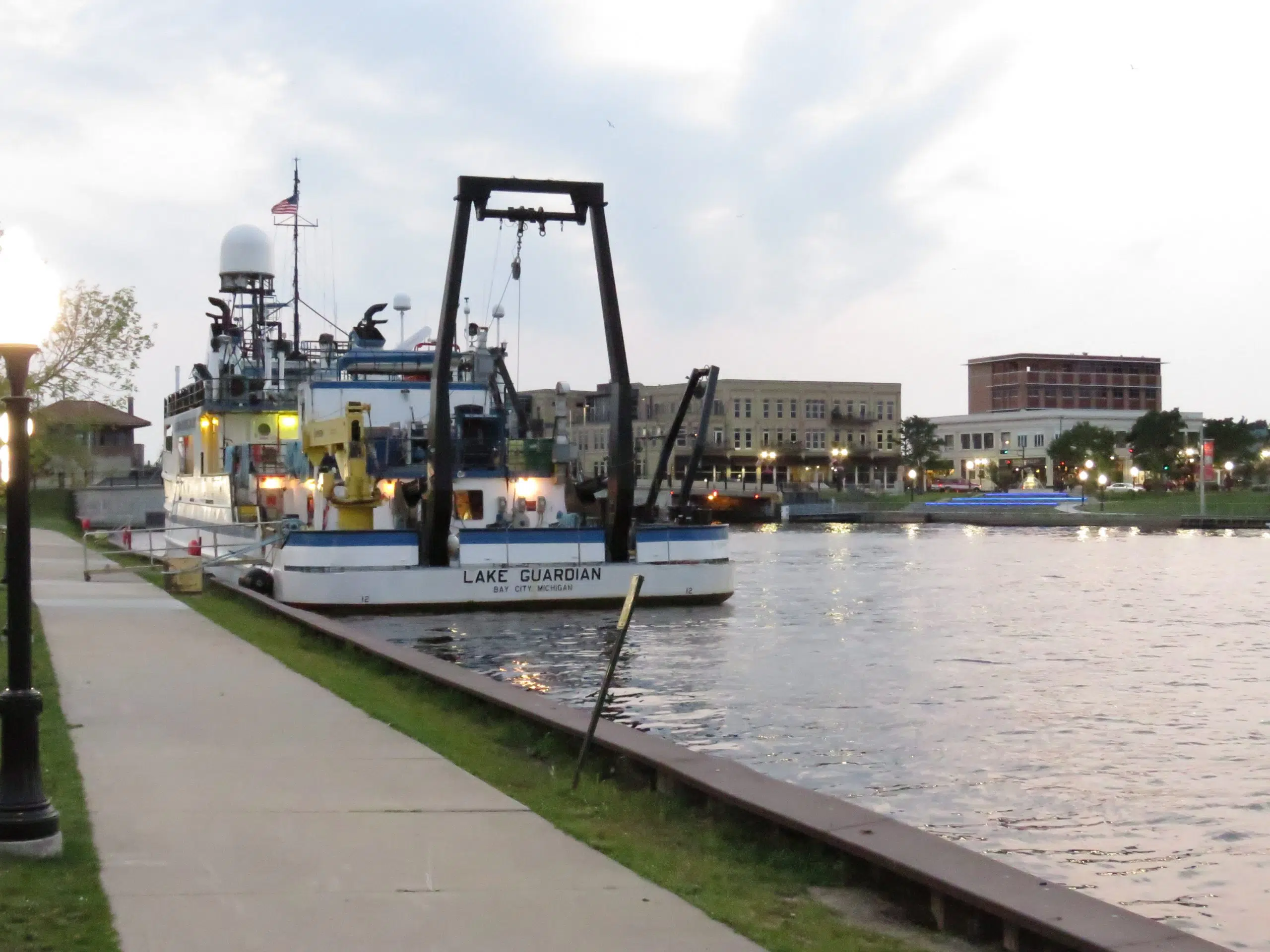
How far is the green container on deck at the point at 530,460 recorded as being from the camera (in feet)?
109

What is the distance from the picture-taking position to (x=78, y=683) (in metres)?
15.2

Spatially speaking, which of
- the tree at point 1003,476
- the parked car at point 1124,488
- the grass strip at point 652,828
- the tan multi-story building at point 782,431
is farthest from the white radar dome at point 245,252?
the tree at point 1003,476

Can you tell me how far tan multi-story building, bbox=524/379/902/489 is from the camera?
131 meters

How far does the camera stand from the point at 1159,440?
13525 cm

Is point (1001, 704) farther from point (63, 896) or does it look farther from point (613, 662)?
point (63, 896)

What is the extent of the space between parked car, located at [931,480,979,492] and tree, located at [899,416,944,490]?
7.76 feet

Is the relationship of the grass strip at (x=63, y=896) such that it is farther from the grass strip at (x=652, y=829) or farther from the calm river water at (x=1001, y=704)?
the calm river water at (x=1001, y=704)

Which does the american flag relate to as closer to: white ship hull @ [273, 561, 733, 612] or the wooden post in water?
white ship hull @ [273, 561, 733, 612]

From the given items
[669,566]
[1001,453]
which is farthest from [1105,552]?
[1001,453]

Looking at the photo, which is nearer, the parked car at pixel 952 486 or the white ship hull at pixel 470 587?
the white ship hull at pixel 470 587

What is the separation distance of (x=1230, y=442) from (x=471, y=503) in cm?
12293

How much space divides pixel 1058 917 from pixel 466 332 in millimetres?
33083

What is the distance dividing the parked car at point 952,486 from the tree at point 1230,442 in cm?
2260

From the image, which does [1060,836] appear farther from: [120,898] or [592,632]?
[592,632]
